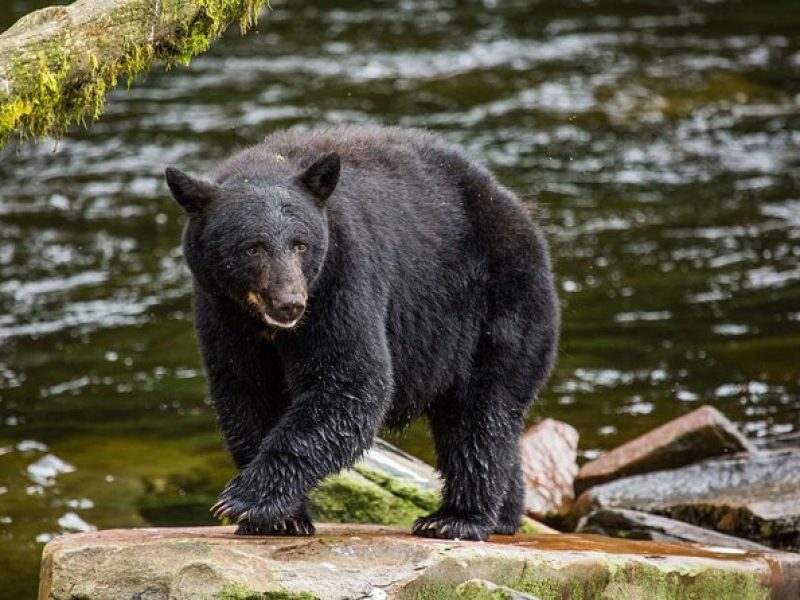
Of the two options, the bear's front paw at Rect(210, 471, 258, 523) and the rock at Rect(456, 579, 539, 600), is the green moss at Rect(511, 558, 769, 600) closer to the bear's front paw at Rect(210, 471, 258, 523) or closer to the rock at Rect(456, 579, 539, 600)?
the rock at Rect(456, 579, 539, 600)

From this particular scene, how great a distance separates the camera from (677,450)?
1009 cm

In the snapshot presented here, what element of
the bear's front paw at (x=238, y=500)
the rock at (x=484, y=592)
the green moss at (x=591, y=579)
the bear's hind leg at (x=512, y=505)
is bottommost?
the bear's hind leg at (x=512, y=505)

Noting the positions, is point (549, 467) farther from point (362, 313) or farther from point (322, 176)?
point (322, 176)

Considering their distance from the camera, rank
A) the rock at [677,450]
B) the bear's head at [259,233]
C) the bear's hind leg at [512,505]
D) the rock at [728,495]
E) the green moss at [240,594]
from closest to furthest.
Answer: the green moss at [240,594]
the bear's head at [259,233]
the bear's hind leg at [512,505]
the rock at [728,495]
the rock at [677,450]

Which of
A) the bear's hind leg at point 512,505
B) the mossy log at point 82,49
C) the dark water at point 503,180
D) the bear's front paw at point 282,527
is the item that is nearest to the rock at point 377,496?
the bear's hind leg at point 512,505

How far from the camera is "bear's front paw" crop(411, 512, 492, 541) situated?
7184 millimetres

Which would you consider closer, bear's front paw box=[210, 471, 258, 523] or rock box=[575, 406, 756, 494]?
bear's front paw box=[210, 471, 258, 523]

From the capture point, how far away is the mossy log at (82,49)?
20.1ft

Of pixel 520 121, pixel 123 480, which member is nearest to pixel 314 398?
pixel 123 480

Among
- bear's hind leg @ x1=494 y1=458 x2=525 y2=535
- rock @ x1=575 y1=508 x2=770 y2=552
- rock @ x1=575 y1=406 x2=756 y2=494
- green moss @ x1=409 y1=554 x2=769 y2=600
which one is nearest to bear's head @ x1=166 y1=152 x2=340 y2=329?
green moss @ x1=409 y1=554 x2=769 y2=600

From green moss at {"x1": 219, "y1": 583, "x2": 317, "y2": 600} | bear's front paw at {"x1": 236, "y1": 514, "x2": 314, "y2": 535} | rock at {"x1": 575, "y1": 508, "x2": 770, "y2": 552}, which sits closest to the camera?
green moss at {"x1": 219, "y1": 583, "x2": 317, "y2": 600}

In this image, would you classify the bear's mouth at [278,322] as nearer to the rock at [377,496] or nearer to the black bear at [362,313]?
the black bear at [362,313]

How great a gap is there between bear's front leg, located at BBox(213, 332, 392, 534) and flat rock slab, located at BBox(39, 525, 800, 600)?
151 millimetres

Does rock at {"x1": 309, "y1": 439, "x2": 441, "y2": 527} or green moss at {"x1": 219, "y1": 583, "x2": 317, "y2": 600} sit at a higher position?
green moss at {"x1": 219, "y1": 583, "x2": 317, "y2": 600}
